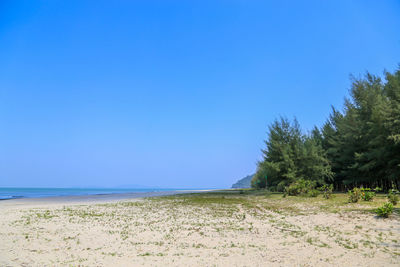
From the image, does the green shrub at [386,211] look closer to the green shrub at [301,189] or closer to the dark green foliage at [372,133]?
the dark green foliage at [372,133]

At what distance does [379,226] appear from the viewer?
10.3m

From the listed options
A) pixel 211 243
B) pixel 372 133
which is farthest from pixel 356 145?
pixel 211 243

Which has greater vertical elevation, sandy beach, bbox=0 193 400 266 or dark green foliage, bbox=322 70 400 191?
dark green foliage, bbox=322 70 400 191

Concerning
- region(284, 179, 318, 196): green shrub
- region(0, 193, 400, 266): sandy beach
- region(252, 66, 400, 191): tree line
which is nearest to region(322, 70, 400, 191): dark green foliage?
region(252, 66, 400, 191): tree line

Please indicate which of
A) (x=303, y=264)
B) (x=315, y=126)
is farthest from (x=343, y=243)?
(x=315, y=126)

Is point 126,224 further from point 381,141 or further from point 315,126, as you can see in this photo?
point 315,126

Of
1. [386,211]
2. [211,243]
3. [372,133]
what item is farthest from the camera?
[372,133]

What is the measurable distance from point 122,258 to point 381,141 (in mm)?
28475

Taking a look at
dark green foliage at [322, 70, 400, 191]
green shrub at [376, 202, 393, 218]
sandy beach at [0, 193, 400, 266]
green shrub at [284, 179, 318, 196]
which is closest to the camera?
sandy beach at [0, 193, 400, 266]

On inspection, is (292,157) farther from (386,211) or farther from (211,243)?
(211,243)

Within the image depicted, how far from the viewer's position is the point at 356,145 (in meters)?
32.0

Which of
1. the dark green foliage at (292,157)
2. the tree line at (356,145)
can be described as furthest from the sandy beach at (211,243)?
the dark green foliage at (292,157)

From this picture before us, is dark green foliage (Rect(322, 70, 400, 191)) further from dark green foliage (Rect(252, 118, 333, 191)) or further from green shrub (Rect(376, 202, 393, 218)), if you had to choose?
green shrub (Rect(376, 202, 393, 218))

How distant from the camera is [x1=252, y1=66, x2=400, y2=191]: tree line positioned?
25922 millimetres
